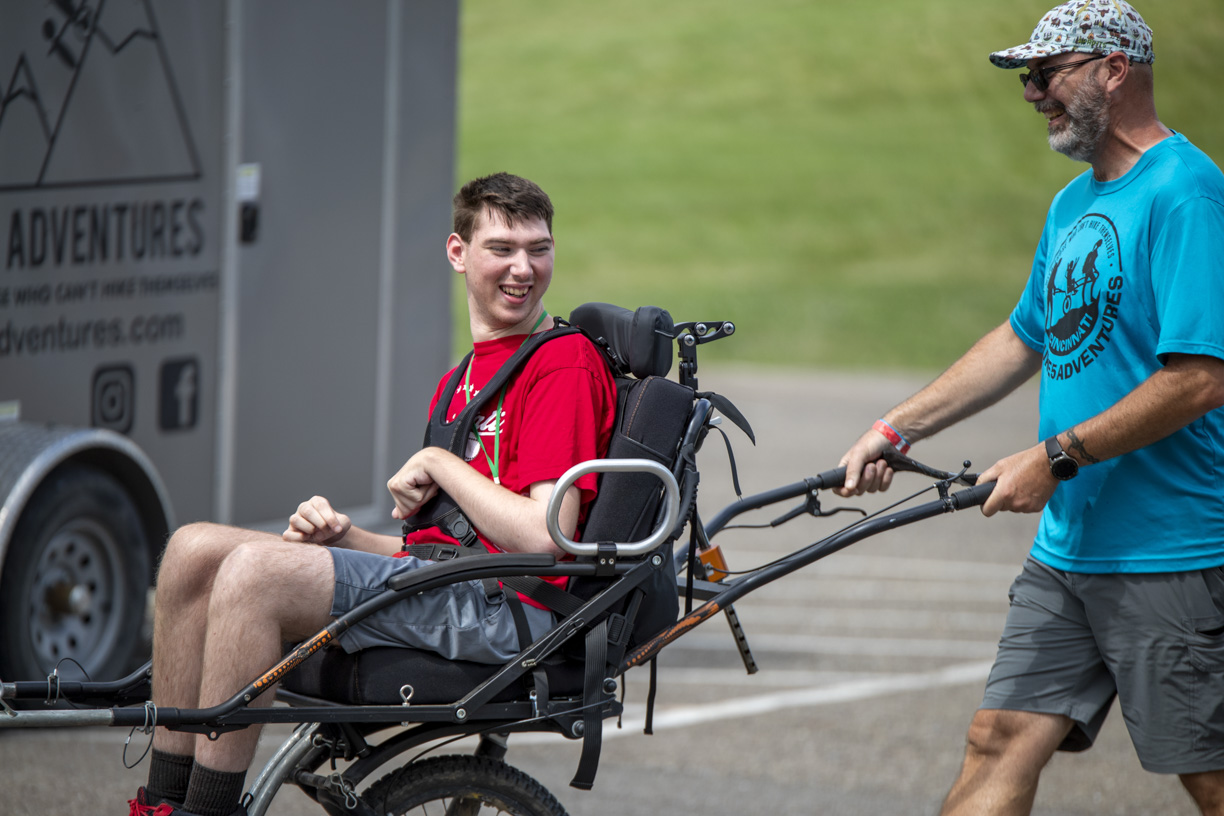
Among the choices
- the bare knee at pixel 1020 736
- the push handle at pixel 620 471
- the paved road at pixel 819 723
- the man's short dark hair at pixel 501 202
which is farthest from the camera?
the paved road at pixel 819 723

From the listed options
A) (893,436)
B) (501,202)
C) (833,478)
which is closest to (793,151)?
(893,436)

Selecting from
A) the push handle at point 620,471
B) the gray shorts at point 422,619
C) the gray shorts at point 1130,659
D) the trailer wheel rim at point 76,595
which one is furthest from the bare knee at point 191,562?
the trailer wheel rim at point 76,595

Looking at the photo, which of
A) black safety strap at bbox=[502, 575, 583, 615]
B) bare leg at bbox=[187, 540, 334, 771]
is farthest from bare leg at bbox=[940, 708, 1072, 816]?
bare leg at bbox=[187, 540, 334, 771]

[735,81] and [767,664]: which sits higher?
[735,81]

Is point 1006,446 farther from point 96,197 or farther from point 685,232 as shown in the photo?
point 685,232

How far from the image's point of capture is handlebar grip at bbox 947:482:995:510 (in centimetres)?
329

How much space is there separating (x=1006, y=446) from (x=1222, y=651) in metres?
11.0

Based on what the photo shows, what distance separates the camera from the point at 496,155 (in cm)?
4119

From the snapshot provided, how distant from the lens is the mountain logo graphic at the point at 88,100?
5426mm

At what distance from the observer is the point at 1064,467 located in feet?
10.7

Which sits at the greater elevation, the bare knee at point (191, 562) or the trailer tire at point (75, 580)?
the bare knee at point (191, 562)

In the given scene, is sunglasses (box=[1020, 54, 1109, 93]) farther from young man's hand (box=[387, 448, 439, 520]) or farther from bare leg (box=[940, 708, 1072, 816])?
young man's hand (box=[387, 448, 439, 520])

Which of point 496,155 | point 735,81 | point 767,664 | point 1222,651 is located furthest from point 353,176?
point 735,81

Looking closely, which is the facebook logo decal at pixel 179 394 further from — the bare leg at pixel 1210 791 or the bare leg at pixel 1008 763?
the bare leg at pixel 1210 791
